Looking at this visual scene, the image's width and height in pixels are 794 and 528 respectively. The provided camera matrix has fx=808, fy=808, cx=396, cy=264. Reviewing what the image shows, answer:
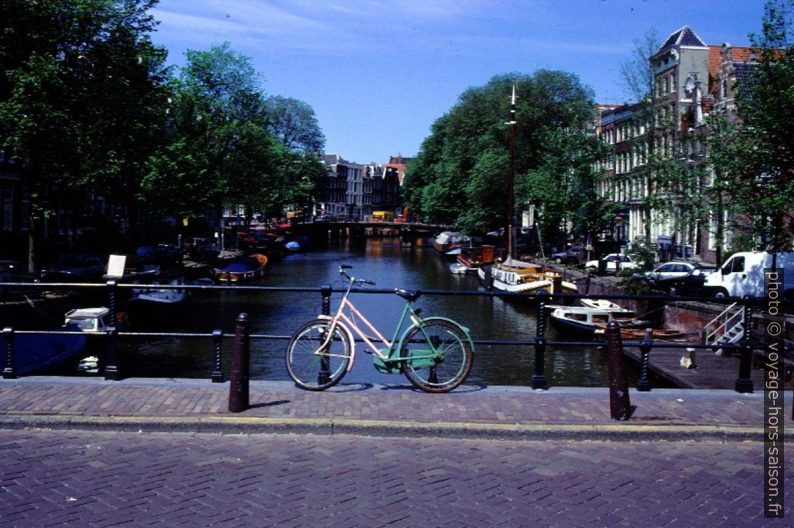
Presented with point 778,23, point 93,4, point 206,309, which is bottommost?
point 206,309

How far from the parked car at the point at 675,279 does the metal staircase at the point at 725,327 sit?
6.31 meters

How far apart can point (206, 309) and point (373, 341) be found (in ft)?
98.3

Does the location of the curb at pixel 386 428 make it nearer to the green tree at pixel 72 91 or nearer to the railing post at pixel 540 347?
the railing post at pixel 540 347

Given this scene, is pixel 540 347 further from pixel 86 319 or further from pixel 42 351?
pixel 86 319

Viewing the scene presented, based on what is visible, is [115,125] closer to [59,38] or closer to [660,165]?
[59,38]

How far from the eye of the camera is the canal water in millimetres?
22250

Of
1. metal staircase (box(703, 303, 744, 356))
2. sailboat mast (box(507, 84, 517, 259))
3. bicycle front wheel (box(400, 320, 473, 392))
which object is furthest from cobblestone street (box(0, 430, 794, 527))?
sailboat mast (box(507, 84, 517, 259))

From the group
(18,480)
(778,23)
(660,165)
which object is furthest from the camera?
(660,165)

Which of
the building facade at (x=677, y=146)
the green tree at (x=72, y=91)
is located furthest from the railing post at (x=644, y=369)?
the green tree at (x=72, y=91)

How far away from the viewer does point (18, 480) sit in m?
5.83

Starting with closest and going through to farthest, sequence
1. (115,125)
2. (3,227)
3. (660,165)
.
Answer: (660,165) < (115,125) < (3,227)

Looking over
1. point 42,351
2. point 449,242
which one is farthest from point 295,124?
point 42,351

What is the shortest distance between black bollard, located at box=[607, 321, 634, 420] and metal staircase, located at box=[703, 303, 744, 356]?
1739 centimetres

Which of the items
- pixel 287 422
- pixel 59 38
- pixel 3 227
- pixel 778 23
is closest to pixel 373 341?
pixel 287 422
